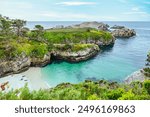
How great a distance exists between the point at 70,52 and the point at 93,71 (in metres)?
7.33

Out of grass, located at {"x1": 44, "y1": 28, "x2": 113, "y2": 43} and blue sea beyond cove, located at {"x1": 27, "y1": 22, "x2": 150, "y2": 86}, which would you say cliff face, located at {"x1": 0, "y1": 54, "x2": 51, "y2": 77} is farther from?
grass, located at {"x1": 44, "y1": 28, "x2": 113, "y2": 43}

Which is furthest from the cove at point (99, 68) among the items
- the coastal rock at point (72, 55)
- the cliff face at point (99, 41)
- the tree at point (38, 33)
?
the tree at point (38, 33)

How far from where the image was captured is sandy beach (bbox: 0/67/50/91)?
3262 centimetres

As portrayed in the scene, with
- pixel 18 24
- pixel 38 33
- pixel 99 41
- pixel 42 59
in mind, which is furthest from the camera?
pixel 99 41

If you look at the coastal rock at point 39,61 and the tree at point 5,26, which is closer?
the coastal rock at point 39,61

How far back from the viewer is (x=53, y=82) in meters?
35.9

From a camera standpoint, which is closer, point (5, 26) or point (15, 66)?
point (15, 66)

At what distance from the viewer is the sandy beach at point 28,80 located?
32.6 m

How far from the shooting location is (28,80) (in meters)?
35.1

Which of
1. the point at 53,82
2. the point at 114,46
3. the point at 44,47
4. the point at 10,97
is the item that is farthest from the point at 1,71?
the point at 114,46

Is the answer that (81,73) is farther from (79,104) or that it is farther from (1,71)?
(79,104)

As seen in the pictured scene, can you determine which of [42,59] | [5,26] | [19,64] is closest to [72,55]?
[42,59]

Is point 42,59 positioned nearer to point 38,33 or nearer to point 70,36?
point 38,33

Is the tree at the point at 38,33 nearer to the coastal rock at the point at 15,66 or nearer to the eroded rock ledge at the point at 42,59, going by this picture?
the eroded rock ledge at the point at 42,59
